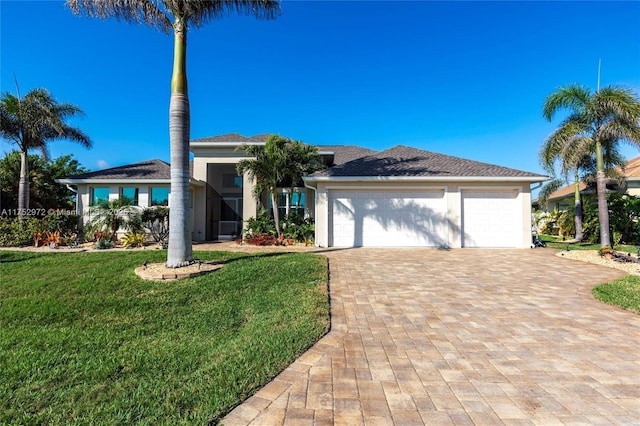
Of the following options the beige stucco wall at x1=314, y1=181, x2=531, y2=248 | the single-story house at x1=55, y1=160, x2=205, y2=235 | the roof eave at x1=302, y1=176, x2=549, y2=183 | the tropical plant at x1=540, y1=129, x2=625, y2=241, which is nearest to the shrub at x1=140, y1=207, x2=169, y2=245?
the single-story house at x1=55, y1=160, x2=205, y2=235

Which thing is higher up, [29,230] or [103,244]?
[29,230]

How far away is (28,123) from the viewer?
13.3 m

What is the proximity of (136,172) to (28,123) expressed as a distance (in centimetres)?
479

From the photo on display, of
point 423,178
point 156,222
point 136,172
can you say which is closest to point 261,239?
point 156,222

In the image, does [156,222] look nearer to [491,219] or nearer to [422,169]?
[422,169]

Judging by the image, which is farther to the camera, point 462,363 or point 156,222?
point 156,222

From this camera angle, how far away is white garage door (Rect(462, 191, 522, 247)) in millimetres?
12320

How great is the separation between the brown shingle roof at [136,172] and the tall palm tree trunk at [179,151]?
26.0 feet

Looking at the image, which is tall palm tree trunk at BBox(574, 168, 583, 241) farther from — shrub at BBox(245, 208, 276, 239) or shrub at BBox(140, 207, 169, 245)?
shrub at BBox(140, 207, 169, 245)

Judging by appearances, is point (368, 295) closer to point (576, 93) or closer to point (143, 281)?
point (143, 281)

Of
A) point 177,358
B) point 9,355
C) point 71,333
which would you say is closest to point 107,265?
point 71,333

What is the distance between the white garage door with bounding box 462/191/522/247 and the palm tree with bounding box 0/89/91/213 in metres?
19.8

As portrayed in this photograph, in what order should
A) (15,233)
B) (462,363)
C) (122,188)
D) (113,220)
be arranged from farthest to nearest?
1. (122,188)
2. (113,220)
3. (15,233)
4. (462,363)

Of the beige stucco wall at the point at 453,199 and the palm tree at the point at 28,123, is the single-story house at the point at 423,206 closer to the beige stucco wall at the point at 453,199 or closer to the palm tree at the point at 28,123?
the beige stucco wall at the point at 453,199
